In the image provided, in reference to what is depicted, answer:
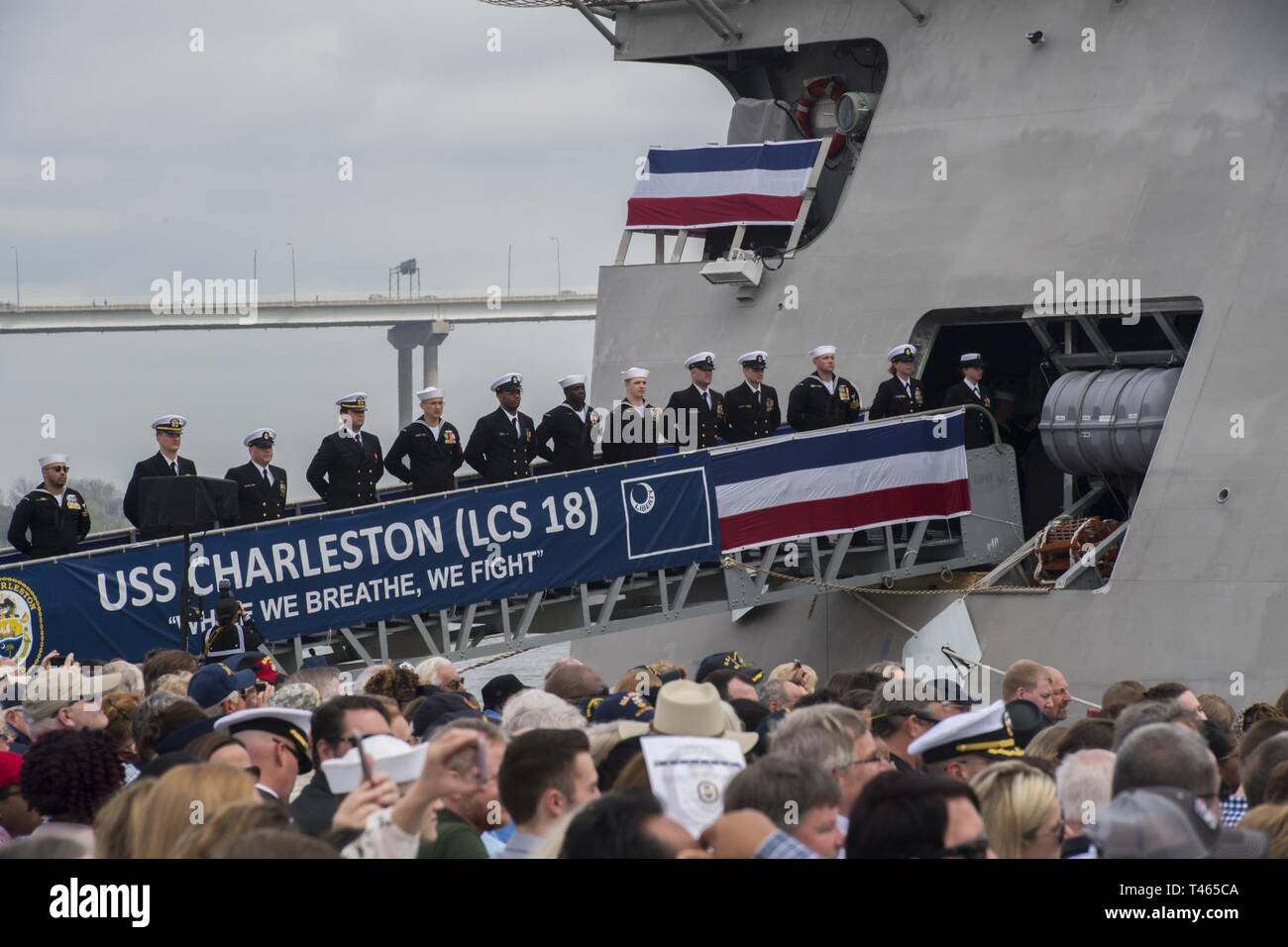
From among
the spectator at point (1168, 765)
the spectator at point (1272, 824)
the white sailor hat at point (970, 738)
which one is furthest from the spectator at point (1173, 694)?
the spectator at point (1168, 765)

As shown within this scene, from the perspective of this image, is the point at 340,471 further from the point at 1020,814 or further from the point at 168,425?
the point at 1020,814

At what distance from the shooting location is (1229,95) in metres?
13.4

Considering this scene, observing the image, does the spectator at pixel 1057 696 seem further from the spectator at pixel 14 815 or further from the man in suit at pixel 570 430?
the man in suit at pixel 570 430

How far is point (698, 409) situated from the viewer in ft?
45.6

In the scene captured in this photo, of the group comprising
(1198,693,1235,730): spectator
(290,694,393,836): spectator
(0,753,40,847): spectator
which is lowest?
(1198,693,1235,730): spectator

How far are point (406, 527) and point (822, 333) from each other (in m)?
5.25

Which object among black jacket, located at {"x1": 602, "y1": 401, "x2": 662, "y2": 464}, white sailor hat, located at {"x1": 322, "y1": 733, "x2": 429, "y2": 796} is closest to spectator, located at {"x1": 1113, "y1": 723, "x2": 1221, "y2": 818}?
white sailor hat, located at {"x1": 322, "y1": 733, "x2": 429, "y2": 796}

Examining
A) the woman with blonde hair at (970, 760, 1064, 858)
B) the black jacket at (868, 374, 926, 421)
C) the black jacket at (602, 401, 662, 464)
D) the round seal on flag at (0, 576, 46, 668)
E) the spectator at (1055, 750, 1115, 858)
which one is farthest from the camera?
the black jacket at (868, 374, 926, 421)

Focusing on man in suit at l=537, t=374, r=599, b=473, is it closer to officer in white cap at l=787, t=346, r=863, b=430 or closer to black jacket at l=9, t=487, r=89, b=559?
officer in white cap at l=787, t=346, r=863, b=430

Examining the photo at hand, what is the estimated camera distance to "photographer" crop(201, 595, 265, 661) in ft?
33.7

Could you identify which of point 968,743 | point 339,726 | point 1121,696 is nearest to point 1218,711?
point 1121,696

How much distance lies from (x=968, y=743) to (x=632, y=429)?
790 cm

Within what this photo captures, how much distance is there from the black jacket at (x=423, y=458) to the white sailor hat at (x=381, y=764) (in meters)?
7.86

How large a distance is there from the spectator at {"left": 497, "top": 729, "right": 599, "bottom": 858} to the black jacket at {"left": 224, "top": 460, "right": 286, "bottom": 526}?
315 inches
